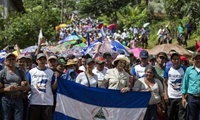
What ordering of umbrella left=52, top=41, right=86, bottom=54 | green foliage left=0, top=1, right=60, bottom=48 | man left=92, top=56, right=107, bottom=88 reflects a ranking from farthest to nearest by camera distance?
green foliage left=0, top=1, right=60, bottom=48 → umbrella left=52, top=41, right=86, bottom=54 → man left=92, top=56, right=107, bottom=88

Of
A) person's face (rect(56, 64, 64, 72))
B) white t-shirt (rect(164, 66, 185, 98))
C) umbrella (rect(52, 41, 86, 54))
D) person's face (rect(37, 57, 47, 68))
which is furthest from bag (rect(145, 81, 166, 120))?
umbrella (rect(52, 41, 86, 54))

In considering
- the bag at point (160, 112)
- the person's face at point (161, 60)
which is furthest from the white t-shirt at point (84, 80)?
the person's face at point (161, 60)

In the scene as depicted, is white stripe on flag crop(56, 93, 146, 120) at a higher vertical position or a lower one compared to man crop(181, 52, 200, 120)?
lower

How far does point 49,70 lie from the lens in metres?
8.95

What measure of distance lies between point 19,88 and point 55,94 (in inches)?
41.0

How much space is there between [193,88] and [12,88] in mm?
3608

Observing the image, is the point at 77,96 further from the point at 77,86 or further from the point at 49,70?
the point at 49,70

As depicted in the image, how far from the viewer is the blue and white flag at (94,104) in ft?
29.6

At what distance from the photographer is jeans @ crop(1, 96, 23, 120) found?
854cm

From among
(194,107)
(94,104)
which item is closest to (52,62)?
(94,104)

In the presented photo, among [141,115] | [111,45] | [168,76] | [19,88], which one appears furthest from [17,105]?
[111,45]

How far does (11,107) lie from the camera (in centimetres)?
858

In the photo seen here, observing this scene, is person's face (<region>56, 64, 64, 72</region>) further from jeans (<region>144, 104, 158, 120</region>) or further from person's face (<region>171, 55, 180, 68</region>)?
person's face (<region>171, 55, 180, 68</region>)

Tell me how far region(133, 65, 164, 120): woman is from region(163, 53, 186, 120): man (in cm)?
44
